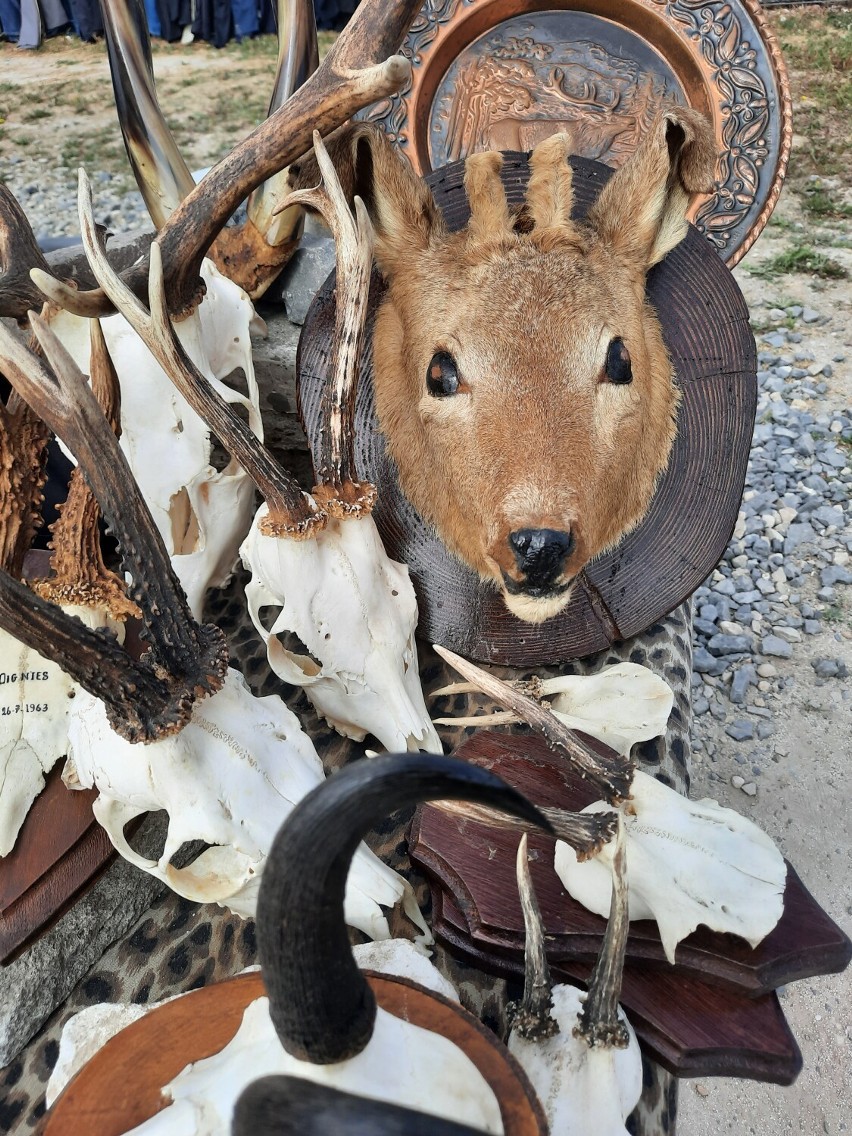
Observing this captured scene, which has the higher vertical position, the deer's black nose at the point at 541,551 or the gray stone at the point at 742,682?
the deer's black nose at the point at 541,551

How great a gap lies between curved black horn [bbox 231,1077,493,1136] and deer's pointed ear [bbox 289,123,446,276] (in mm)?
1145

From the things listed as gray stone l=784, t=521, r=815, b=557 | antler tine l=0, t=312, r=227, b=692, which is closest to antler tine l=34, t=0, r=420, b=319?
antler tine l=0, t=312, r=227, b=692

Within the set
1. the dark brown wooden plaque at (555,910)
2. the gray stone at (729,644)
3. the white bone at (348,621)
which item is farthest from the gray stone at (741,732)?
the white bone at (348,621)

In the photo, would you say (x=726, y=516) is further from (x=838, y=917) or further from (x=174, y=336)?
(x=838, y=917)

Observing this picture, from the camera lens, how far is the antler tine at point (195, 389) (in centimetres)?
99

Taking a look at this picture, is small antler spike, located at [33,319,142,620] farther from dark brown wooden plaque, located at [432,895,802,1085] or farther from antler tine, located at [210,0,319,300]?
dark brown wooden plaque, located at [432,895,802,1085]

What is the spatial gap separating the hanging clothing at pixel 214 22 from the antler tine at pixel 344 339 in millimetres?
6555

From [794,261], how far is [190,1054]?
12.1 ft

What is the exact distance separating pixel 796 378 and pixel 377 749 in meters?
2.36

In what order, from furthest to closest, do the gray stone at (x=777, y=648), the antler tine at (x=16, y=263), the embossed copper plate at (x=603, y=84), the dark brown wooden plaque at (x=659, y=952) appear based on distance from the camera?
the gray stone at (x=777, y=648), the embossed copper plate at (x=603, y=84), the antler tine at (x=16, y=263), the dark brown wooden plaque at (x=659, y=952)

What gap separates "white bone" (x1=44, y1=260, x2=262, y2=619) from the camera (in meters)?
1.24

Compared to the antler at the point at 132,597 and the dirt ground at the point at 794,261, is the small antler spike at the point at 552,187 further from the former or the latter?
the dirt ground at the point at 794,261

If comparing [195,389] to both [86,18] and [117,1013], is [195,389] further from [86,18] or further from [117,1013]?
[86,18]

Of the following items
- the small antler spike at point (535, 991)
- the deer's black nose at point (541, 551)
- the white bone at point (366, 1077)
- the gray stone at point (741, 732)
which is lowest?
the gray stone at point (741, 732)
